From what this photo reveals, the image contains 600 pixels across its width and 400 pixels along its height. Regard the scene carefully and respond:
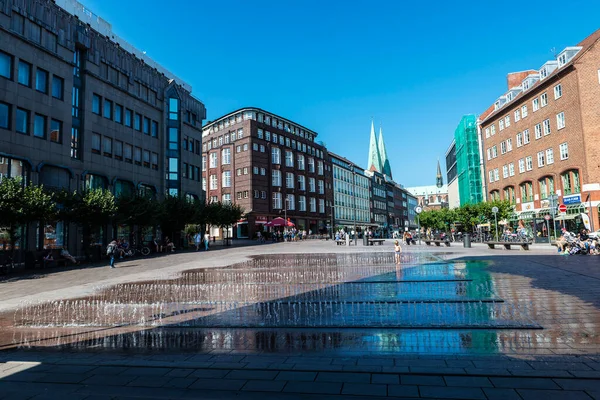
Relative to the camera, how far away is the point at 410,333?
612 centimetres

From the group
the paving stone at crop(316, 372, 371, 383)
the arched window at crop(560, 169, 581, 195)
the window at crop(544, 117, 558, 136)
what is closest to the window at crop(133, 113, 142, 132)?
the paving stone at crop(316, 372, 371, 383)

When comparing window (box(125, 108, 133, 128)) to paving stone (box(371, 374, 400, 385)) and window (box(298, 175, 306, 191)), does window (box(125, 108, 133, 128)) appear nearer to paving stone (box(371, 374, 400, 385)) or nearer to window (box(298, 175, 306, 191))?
paving stone (box(371, 374, 400, 385))

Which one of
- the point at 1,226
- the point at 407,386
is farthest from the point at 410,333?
the point at 1,226

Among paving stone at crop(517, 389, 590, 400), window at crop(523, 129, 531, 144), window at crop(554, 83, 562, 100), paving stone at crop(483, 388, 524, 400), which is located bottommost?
paving stone at crop(483, 388, 524, 400)

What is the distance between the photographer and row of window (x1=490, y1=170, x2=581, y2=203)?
38.5 m

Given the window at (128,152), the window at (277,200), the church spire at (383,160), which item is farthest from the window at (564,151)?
the church spire at (383,160)

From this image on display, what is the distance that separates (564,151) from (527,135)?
7.13 m

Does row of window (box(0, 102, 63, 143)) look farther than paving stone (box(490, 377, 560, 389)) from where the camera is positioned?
Yes

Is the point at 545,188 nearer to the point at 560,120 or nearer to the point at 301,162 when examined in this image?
the point at 560,120

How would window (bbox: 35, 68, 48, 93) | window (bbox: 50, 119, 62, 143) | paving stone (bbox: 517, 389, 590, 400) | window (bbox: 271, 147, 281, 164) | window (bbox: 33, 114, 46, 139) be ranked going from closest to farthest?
paving stone (bbox: 517, 389, 590, 400) → window (bbox: 33, 114, 46, 139) → window (bbox: 35, 68, 48, 93) → window (bbox: 50, 119, 62, 143) → window (bbox: 271, 147, 281, 164)

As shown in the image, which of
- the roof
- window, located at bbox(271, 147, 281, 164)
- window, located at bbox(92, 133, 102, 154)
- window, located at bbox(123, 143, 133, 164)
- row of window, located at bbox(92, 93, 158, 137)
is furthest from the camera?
window, located at bbox(271, 147, 281, 164)

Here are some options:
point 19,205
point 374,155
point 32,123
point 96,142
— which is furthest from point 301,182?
point 374,155

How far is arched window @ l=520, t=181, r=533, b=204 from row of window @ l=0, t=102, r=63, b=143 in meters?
47.9

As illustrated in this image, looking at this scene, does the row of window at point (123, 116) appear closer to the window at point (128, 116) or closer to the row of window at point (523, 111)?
the window at point (128, 116)
